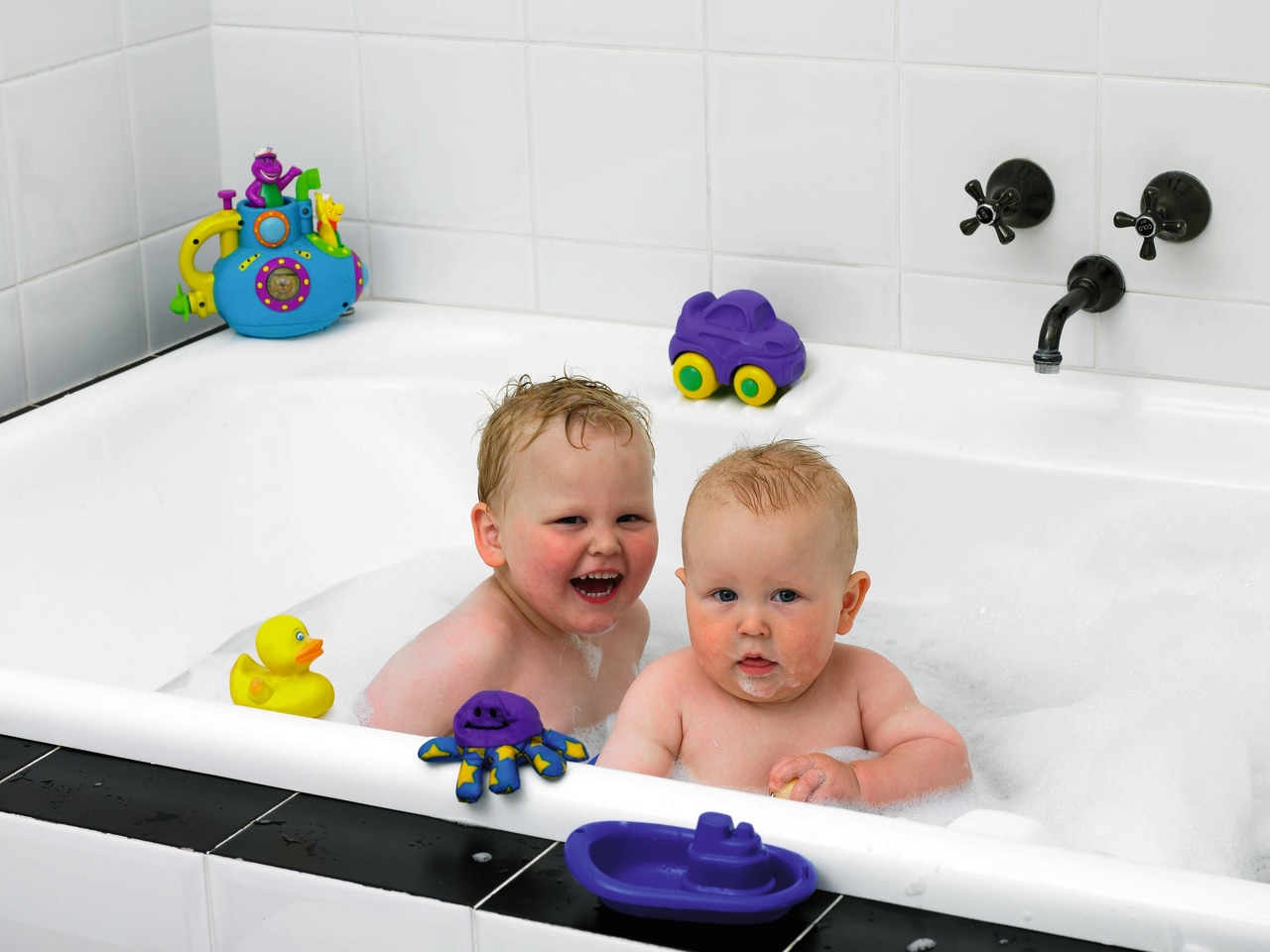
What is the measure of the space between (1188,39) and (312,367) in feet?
3.78

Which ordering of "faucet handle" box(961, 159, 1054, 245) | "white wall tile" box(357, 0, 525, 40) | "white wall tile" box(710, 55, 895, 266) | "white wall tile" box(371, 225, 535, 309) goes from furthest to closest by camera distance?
"white wall tile" box(371, 225, 535, 309)
"white wall tile" box(357, 0, 525, 40)
"white wall tile" box(710, 55, 895, 266)
"faucet handle" box(961, 159, 1054, 245)

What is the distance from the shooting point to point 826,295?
2.09 m

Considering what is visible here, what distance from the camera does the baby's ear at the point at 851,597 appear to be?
146cm

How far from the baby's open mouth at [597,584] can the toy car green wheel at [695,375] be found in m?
0.49

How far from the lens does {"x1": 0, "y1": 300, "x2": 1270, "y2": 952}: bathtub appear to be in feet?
5.19

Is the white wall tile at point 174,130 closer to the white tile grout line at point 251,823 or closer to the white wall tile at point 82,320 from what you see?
the white wall tile at point 82,320

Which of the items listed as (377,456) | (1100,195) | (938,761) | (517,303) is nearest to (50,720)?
(938,761)

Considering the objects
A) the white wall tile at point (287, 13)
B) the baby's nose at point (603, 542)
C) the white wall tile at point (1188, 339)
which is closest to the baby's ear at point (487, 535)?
the baby's nose at point (603, 542)

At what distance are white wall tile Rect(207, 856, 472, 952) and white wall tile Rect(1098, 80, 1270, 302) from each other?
47.1 inches

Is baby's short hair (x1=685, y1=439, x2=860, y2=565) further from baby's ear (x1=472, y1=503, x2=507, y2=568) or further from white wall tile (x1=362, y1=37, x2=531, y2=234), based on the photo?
white wall tile (x1=362, y1=37, x2=531, y2=234)

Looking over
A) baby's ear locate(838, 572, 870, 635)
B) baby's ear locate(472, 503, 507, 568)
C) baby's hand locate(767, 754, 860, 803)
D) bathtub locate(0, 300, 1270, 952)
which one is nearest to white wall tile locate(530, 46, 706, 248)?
bathtub locate(0, 300, 1270, 952)

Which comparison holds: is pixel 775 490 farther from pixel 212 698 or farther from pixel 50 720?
pixel 212 698

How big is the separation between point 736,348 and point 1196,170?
56 centimetres

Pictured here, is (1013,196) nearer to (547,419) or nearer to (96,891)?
(547,419)
